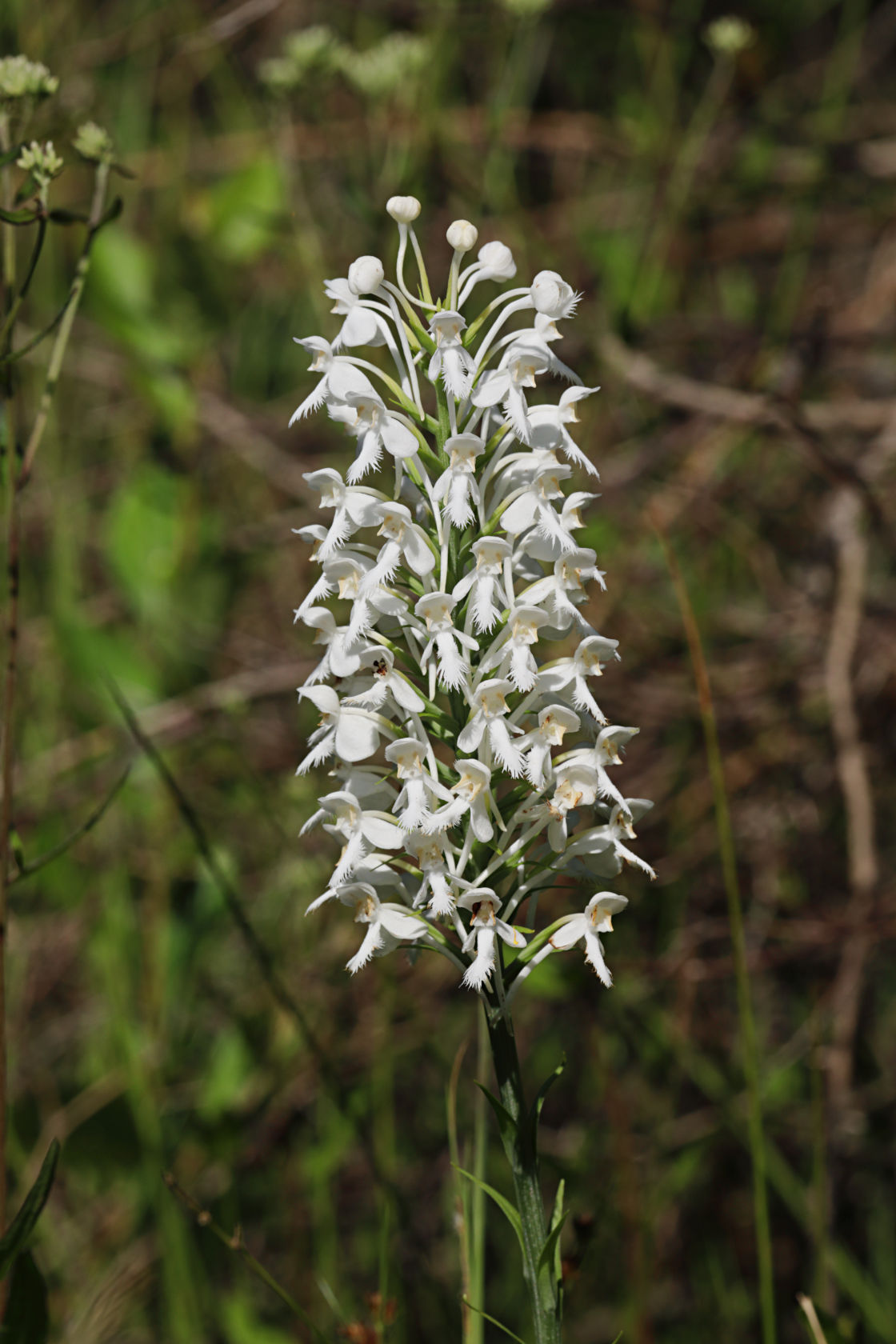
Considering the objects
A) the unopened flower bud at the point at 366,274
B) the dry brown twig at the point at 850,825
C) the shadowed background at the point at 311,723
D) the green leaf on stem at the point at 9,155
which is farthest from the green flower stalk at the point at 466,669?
the dry brown twig at the point at 850,825

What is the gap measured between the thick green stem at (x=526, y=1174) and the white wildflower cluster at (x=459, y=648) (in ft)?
0.30

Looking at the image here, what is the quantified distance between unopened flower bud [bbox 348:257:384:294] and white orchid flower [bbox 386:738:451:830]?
2.37ft

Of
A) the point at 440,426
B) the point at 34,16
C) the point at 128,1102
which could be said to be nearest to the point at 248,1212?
the point at 128,1102

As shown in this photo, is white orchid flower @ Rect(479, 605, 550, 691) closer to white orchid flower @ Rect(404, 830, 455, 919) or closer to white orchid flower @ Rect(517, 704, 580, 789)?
white orchid flower @ Rect(517, 704, 580, 789)

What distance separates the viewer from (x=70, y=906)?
4207 millimetres

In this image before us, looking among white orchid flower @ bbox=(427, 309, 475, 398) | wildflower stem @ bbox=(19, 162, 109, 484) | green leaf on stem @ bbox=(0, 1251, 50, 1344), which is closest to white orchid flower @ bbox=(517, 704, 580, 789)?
white orchid flower @ bbox=(427, 309, 475, 398)

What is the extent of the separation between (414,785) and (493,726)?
15 centimetres

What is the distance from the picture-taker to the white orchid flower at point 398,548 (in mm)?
1663

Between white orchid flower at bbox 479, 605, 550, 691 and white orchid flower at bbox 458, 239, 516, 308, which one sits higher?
white orchid flower at bbox 458, 239, 516, 308

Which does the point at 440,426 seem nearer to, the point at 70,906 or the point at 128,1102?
the point at 128,1102

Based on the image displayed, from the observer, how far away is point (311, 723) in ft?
15.5

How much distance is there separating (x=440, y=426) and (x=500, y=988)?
865mm

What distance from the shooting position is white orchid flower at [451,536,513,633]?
1650 millimetres

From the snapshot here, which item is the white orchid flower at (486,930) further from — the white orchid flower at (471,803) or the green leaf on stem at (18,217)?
the green leaf on stem at (18,217)
